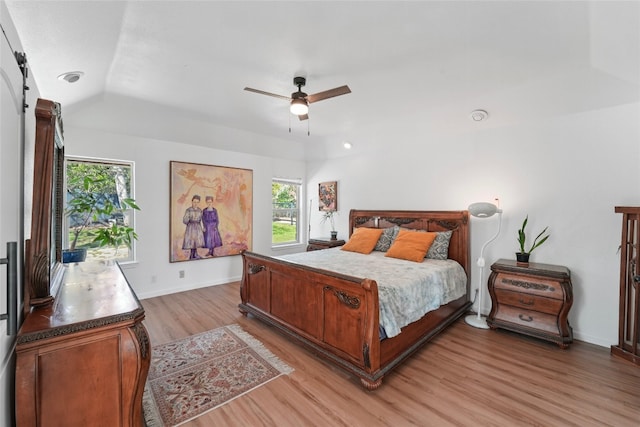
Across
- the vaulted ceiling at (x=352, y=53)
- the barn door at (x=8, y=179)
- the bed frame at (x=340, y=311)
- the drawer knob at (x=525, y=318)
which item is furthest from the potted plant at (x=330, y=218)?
the barn door at (x=8, y=179)

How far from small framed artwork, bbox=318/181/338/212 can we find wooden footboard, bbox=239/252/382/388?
2612mm

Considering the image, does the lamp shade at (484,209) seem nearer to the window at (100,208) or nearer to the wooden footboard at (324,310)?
the wooden footboard at (324,310)

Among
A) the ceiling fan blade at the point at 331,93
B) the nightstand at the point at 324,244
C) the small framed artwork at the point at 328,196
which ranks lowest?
the nightstand at the point at 324,244

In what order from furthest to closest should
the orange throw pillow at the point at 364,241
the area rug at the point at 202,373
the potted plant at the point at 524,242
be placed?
the orange throw pillow at the point at 364,241 → the potted plant at the point at 524,242 → the area rug at the point at 202,373

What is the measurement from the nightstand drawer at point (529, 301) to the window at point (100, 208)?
462 cm

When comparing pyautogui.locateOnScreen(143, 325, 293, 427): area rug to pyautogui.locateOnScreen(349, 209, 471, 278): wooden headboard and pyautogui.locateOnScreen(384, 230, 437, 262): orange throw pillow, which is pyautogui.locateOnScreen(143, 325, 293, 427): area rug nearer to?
pyautogui.locateOnScreen(384, 230, 437, 262): orange throw pillow

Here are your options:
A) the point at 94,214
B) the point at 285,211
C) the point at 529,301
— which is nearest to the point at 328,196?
the point at 285,211

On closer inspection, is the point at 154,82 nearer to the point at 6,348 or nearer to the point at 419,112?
the point at 6,348

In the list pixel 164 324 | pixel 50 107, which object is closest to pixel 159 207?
pixel 164 324

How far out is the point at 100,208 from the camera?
12.6ft

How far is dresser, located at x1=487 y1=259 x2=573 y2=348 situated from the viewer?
2.81m

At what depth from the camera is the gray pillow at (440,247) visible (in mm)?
3732

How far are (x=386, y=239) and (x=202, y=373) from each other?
2989 millimetres

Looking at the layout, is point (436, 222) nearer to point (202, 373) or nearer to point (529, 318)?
point (529, 318)
